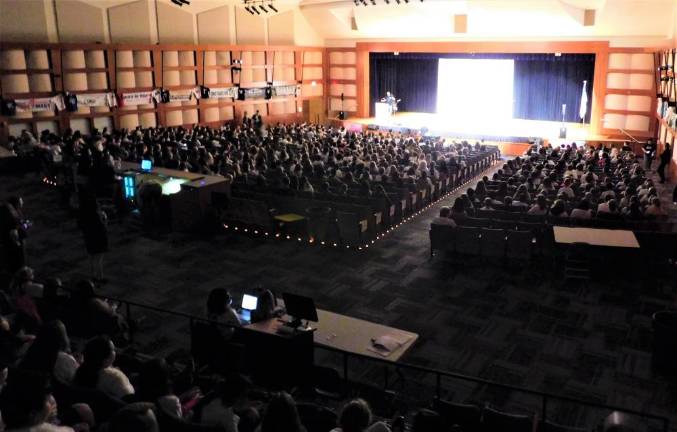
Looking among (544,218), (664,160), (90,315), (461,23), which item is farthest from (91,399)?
(461,23)

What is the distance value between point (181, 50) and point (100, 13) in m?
3.67

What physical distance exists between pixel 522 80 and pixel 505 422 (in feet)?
87.6

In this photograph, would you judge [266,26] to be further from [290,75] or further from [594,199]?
[594,199]

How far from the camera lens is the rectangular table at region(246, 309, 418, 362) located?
235 inches

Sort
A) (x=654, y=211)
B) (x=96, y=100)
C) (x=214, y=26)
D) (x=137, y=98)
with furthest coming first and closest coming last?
1. (x=214, y=26)
2. (x=137, y=98)
3. (x=96, y=100)
4. (x=654, y=211)

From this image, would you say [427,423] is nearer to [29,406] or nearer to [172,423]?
[172,423]

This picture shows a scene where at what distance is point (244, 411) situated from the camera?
4.47 metres

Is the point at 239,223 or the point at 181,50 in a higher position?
the point at 181,50

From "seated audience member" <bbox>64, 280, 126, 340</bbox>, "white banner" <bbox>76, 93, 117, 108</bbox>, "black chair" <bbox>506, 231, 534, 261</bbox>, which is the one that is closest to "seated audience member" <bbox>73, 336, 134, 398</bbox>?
"seated audience member" <bbox>64, 280, 126, 340</bbox>

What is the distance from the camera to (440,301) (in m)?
9.41

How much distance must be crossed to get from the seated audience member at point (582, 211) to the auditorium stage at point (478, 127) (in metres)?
13.2

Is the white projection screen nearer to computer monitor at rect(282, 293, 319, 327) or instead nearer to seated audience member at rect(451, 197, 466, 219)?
seated audience member at rect(451, 197, 466, 219)

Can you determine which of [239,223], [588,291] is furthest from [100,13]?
[588,291]

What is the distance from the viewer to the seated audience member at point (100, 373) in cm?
479
